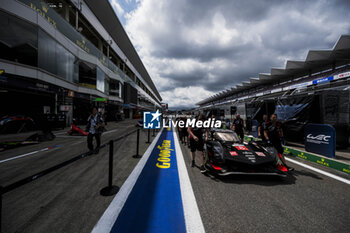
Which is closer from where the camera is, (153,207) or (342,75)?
(153,207)

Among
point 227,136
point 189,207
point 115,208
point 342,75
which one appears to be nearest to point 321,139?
point 227,136

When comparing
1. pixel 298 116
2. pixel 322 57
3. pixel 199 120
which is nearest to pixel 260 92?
pixel 322 57

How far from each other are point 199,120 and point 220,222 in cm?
250

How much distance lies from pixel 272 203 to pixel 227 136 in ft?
7.02

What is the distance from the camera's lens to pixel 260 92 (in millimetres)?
37781

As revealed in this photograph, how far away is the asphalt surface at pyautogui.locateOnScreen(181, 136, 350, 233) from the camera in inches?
69.1

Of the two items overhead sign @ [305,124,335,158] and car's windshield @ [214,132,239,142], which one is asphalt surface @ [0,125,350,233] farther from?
overhead sign @ [305,124,335,158]

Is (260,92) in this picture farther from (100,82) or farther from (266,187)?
(266,187)

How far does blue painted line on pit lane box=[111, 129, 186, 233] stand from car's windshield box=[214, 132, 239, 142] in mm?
1830

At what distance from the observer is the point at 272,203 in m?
2.21

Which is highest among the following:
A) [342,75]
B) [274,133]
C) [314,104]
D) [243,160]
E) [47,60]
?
[342,75]

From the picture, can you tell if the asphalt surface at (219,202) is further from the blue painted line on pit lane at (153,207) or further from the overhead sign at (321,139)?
the overhead sign at (321,139)

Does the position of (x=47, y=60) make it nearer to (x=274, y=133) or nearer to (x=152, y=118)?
(x=152, y=118)

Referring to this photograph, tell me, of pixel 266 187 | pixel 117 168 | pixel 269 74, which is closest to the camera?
pixel 266 187
